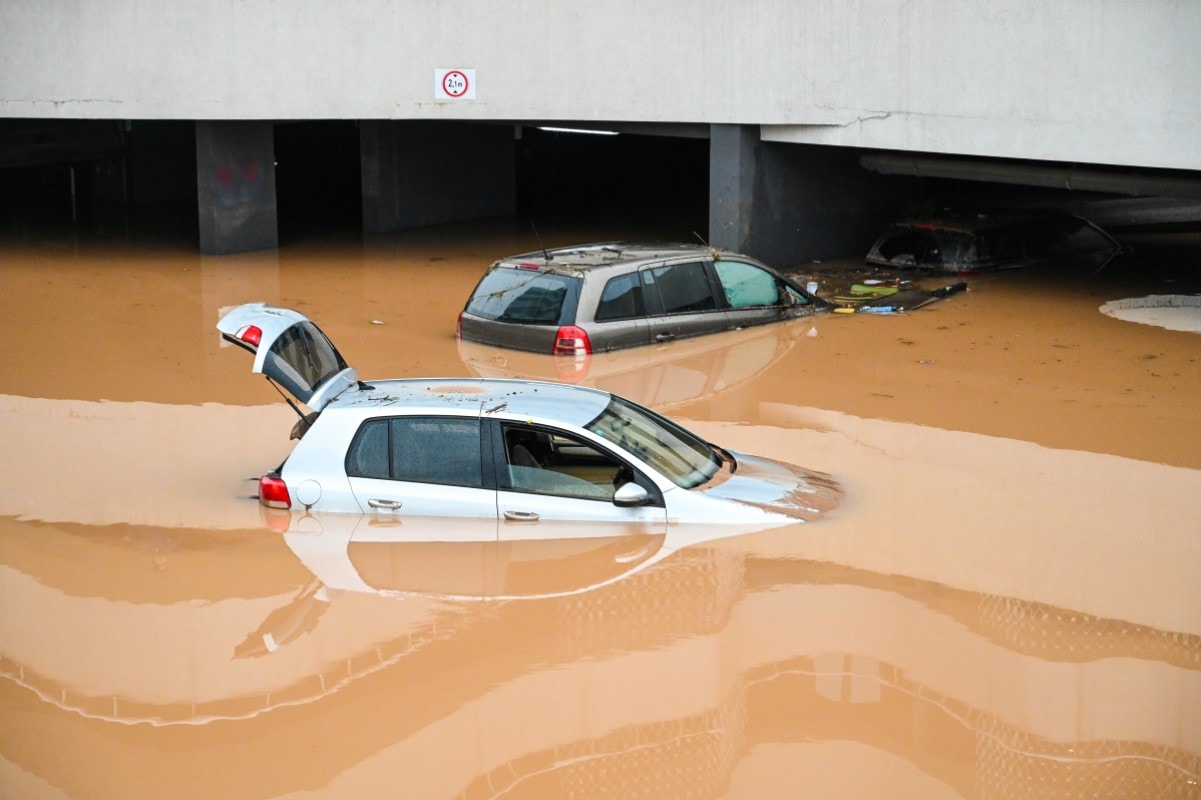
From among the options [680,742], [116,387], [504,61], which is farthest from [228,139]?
[680,742]

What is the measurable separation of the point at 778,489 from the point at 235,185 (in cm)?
1550

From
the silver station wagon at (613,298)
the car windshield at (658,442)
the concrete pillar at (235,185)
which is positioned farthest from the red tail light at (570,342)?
the concrete pillar at (235,185)

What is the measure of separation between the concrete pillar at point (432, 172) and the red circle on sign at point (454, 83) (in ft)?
12.1

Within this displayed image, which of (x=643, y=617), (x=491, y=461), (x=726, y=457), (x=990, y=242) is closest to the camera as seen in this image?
(x=643, y=617)

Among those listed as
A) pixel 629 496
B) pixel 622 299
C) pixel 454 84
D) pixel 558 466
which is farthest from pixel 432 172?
pixel 629 496

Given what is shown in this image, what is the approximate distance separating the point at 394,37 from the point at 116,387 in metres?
9.44

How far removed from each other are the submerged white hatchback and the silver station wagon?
5537mm

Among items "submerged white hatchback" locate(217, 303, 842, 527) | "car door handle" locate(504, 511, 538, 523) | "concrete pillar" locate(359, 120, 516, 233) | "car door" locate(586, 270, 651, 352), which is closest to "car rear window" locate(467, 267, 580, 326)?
"car door" locate(586, 270, 651, 352)

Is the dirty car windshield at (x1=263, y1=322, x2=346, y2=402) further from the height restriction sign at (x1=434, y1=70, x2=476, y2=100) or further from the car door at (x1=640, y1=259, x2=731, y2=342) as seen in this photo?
the height restriction sign at (x1=434, y1=70, x2=476, y2=100)

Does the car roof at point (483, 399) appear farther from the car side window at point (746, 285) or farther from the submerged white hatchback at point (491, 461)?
the car side window at point (746, 285)

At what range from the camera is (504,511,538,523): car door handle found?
959 centimetres

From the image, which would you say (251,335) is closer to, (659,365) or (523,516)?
(523,516)

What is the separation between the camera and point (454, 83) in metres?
22.5

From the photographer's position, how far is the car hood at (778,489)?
32.4 feet
